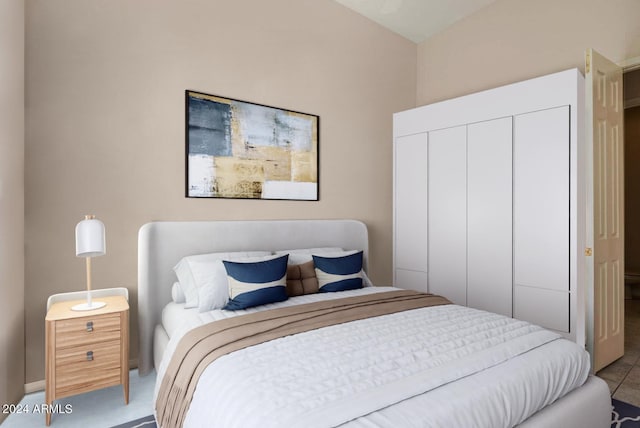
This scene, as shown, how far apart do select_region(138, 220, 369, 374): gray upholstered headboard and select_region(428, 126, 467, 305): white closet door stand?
1.21 m

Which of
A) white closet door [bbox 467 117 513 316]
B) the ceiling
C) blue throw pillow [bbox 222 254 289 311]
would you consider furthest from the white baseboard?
the ceiling

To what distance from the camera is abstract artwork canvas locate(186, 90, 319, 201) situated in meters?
2.91

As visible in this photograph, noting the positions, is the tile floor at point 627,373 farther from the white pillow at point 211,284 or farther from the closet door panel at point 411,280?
the white pillow at point 211,284

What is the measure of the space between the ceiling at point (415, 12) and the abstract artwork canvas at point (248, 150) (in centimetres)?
131

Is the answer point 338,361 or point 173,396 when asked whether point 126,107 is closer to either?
point 173,396

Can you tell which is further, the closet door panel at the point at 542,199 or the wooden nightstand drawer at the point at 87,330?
the closet door panel at the point at 542,199

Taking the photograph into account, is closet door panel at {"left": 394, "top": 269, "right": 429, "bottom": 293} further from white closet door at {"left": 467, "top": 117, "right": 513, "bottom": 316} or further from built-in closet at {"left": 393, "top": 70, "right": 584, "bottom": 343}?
white closet door at {"left": 467, "top": 117, "right": 513, "bottom": 316}

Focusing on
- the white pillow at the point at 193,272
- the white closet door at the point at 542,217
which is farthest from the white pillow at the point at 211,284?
the white closet door at the point at 542,217

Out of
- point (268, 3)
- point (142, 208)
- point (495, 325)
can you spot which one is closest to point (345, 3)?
point (268, 3)

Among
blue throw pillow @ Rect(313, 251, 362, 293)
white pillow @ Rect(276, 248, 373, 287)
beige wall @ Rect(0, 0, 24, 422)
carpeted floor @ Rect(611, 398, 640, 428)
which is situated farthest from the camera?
white pillow @ Rect(276, 248, 373, 287)

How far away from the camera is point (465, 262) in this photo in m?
3.53

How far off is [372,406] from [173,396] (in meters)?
0.99

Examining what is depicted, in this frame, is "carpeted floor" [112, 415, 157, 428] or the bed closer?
the bed

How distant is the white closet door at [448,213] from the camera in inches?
139
